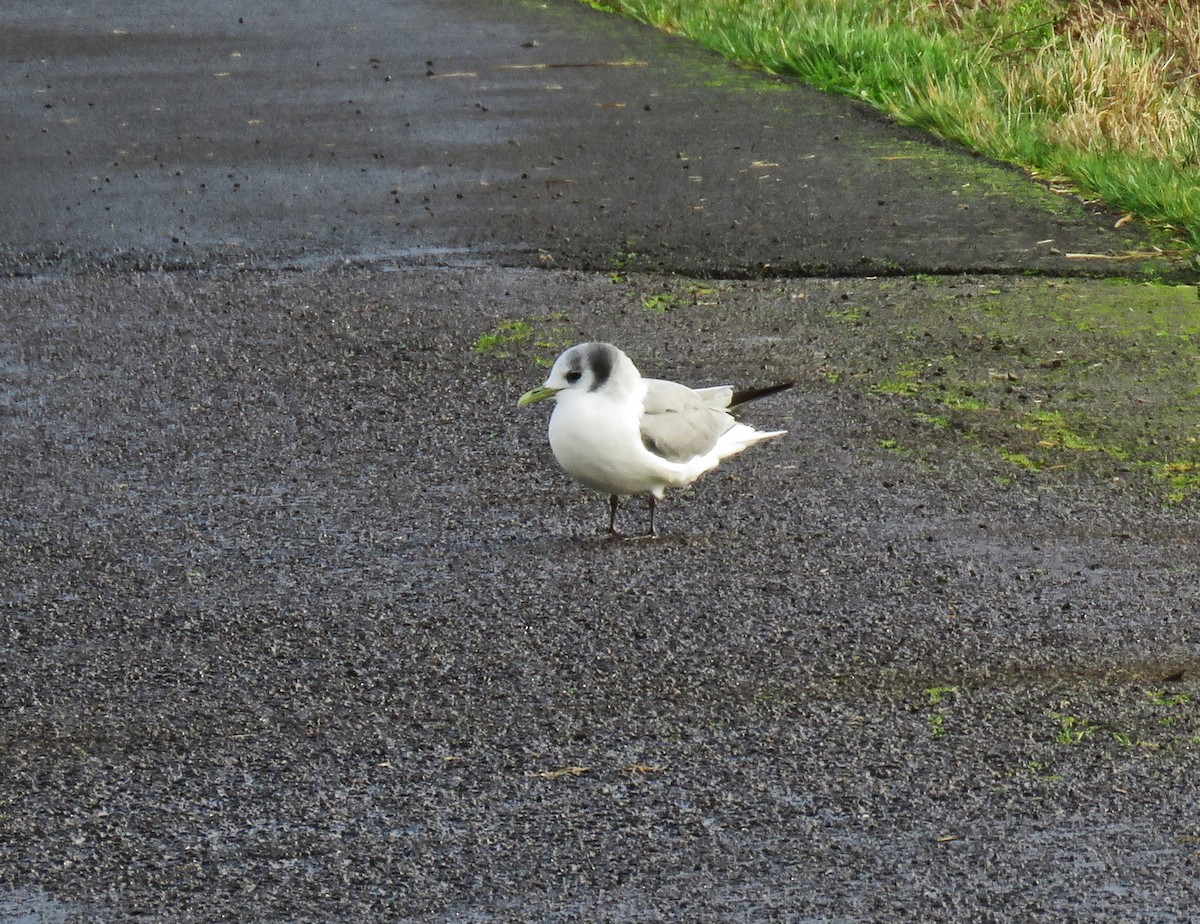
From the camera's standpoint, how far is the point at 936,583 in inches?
189

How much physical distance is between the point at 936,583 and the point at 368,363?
9.25ft

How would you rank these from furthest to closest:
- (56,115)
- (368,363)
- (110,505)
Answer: (56,115) → (368,363) → (110,505)

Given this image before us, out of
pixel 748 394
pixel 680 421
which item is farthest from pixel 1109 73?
pixel 680 421

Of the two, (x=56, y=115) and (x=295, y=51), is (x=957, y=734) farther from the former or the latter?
(x=295, y=51)

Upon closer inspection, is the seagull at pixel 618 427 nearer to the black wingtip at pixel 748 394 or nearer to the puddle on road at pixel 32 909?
the black wingtip at pixel 748 394

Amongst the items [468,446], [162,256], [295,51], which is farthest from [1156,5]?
[468,446]

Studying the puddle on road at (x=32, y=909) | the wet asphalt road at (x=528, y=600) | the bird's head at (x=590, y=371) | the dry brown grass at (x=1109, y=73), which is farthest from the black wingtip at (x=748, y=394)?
the dry brown grass at (x=1109, y=73)

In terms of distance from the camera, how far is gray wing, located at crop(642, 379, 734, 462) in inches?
203

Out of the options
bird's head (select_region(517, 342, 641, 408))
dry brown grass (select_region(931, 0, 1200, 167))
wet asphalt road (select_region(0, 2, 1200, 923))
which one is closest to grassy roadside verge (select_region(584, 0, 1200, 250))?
dry brown grass (select_region(931, 0, 1200, 167))

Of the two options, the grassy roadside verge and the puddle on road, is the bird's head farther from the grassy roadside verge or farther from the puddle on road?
the grassy roadside verge

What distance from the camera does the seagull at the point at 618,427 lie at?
5.02 metres

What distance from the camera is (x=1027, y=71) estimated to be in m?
11.1

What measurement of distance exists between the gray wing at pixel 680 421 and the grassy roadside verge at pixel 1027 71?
3.55 meters

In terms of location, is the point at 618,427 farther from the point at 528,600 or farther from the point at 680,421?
the point at 528,600
